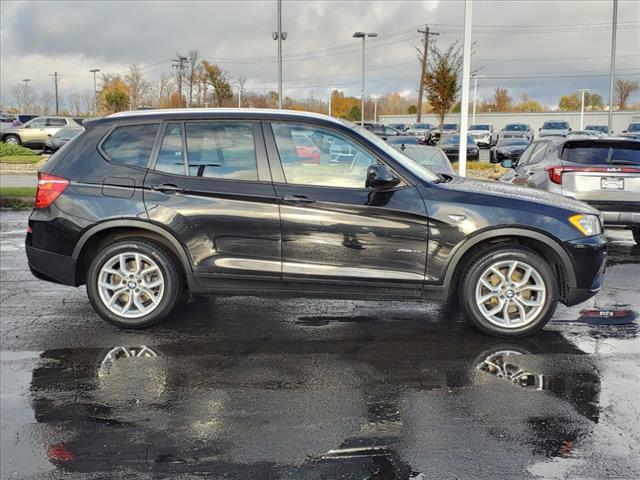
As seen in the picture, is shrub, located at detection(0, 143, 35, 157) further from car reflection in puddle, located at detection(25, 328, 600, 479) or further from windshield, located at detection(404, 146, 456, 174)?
car reflection in puddle, located at detection(25, 328, 600, 479)

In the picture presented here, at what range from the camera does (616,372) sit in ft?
15.4

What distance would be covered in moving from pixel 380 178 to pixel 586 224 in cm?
181

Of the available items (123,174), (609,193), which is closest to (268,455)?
(123,174)

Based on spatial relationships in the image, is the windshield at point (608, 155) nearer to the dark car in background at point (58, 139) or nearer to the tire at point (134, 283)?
the tire at point (134, 283)

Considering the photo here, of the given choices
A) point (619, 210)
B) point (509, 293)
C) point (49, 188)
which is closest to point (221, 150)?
point (49, 188)

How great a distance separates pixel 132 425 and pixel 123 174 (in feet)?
8.37

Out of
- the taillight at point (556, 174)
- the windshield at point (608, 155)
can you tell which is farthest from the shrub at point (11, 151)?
the windshield at point (608, 155)

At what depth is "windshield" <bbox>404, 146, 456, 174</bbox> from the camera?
33.5ft

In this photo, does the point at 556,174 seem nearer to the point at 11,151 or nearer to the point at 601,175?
the point at 601,175

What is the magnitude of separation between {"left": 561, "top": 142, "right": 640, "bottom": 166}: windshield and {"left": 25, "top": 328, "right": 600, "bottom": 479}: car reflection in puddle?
450cm

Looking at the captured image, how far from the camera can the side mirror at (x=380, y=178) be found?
5312 mm

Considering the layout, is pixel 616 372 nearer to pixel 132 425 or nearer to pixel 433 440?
pixel 433 440

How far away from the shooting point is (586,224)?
5520mm

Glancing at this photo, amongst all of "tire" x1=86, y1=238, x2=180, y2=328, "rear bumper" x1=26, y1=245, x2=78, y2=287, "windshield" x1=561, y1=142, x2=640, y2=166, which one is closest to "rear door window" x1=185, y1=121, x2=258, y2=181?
"tire" x1=86, y1=238, x2=180, y2=328
